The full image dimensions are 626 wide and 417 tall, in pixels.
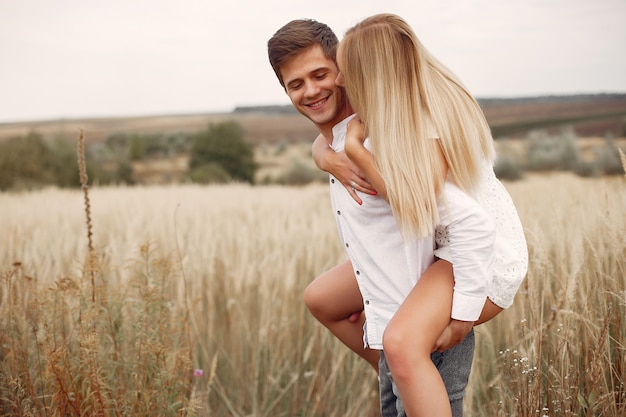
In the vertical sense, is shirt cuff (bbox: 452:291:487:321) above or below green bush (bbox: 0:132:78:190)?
below

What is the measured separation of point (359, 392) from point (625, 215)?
1.62 meters

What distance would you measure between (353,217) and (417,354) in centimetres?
59

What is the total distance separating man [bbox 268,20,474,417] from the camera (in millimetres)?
2117

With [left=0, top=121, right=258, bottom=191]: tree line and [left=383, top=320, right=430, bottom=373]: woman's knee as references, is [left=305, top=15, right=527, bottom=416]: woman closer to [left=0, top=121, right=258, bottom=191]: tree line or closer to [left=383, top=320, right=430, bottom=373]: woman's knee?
[left=383, top=320, right=430, bottom=373]: woman's knee

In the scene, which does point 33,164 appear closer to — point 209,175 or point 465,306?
point 209,175

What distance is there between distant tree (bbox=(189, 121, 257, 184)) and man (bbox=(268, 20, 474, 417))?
63.0ft

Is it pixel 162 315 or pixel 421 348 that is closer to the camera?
pixel 421 348

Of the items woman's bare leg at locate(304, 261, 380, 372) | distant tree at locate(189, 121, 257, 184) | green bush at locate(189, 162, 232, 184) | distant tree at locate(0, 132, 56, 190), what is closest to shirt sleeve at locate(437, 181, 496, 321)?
woman's bare leg at locate(304, 261, 380, 372)

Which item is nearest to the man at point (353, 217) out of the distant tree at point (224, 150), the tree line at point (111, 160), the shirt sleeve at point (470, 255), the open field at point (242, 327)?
the shirt sleeve at point (470, 255)

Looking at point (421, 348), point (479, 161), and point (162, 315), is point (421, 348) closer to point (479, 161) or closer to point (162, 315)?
point (479, 161)

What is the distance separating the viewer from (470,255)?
6.26 ft

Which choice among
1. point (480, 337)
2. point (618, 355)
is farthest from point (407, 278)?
point (480, 337)

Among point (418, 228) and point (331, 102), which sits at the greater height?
point (331, 102)

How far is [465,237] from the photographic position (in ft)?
6.31
